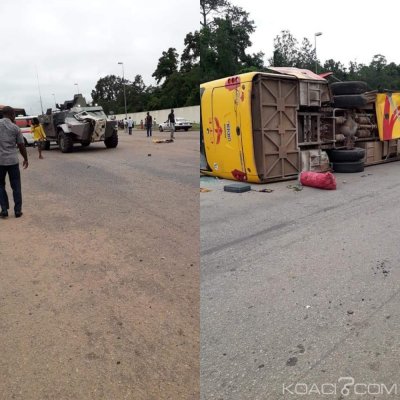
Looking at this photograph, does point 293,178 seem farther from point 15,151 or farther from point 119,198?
point 15,151

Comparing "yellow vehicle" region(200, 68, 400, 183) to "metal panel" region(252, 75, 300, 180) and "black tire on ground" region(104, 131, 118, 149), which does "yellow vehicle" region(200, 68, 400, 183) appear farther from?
"black tire on ground" region(104, 131, 118, 149)

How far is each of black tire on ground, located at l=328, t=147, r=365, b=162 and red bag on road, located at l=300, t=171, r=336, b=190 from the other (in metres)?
2.62

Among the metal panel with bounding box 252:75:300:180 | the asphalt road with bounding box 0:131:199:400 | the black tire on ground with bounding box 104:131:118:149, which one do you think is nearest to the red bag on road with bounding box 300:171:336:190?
the metal panel with bounding box 252:75:300:180

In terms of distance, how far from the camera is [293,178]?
31.6 ft

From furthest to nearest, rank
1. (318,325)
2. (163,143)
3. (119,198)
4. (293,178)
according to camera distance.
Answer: (163,143), (293,178), (119,198), (318,325)

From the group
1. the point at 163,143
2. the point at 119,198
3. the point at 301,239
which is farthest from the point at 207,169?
the point at 163,143

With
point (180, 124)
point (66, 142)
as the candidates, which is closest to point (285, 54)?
point (180, 124)

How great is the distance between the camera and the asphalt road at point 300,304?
93.7 inches

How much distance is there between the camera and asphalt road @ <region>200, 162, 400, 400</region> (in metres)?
2.38

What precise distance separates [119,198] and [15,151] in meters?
1.84

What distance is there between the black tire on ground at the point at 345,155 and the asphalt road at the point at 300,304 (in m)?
4.50

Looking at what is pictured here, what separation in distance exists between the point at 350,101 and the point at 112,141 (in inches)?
397

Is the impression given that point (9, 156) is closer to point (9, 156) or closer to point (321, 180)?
point (9, 156)

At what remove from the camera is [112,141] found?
17938 mm
